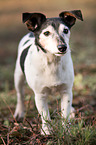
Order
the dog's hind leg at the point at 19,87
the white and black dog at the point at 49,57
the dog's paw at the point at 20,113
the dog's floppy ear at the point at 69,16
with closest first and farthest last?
the white and black dog at the point at 49,57 → the dog's floppy ear at the point at 69,16 → the dog's hind leg at the point at 19,87 → the dog's paw at the point at 20,113

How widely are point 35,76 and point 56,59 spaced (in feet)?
1.09

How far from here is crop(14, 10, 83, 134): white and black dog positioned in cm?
272

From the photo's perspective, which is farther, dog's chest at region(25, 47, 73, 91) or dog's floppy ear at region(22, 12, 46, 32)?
dog's chest at region(25, 47, 73, 91)

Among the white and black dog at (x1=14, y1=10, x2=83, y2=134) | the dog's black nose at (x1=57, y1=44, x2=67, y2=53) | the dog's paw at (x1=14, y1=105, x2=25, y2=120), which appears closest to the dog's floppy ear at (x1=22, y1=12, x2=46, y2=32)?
the white and black dog at (x1=14, y1=10, x2=83, y2=134)

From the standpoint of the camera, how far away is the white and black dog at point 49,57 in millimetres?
2721

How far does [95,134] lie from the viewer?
9.27 ft

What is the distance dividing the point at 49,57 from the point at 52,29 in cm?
37

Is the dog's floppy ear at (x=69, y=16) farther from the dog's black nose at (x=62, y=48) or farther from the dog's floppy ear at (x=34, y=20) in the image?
the dog's black nose at (x=62, y=48)

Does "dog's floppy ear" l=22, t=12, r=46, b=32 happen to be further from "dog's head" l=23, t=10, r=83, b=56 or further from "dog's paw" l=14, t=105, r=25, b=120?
"dog's paw" l=14, t=105, r=25, b=120

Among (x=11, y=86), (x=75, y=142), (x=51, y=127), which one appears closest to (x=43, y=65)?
(x=51, y=127)

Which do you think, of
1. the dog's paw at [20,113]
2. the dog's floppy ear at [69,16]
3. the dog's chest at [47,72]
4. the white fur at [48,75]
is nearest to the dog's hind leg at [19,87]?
the dog's paw at [20,113]

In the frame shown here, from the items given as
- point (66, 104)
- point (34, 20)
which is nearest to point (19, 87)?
point (66, 104)

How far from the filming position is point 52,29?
2.73m

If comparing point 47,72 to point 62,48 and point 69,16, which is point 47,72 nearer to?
point 62,48
